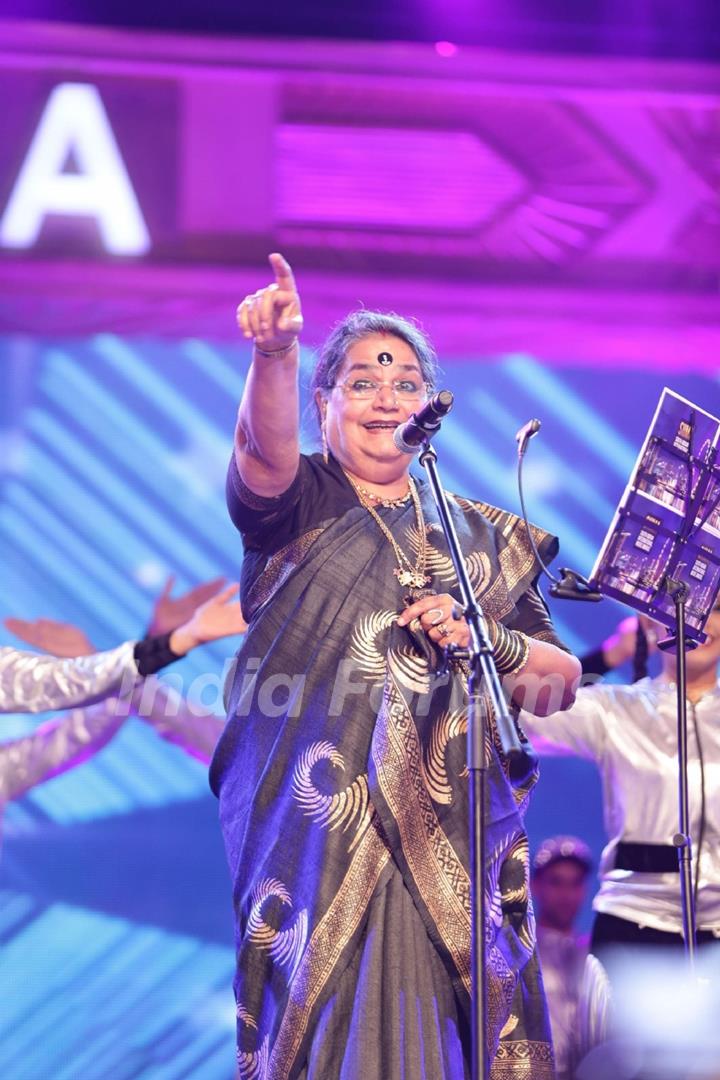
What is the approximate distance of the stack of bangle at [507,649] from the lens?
236 centimetres

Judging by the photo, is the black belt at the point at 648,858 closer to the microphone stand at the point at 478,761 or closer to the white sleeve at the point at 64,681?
the white sleeve at the point at 64,681

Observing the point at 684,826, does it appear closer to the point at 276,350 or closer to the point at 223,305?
the point at 276,350

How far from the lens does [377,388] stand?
2.69m

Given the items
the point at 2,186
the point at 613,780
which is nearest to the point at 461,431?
the point at 613,780

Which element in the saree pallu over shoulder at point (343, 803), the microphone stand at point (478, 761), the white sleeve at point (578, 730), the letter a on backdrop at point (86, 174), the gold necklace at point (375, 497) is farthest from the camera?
the letter a on backdrop at point (86, 174)

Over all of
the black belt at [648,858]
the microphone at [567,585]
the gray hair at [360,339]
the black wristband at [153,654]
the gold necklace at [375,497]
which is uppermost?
the gray hair at [360,339]

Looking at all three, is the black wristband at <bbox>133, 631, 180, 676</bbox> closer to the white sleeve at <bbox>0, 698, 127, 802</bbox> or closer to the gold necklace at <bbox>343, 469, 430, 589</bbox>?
the white sleeve at <bbox>0, 698, 127, 802</bbox>

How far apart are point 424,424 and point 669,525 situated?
2.76 ft

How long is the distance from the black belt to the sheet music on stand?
0.97 metres

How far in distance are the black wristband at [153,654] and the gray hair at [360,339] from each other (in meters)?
1.35

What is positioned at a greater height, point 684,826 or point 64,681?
point 64,681

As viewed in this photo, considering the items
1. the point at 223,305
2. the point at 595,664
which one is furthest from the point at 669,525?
the point at 223,305

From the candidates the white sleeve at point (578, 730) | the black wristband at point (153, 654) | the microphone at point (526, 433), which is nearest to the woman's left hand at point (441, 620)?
the microphone at point (526, 433)

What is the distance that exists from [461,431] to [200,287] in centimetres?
104
